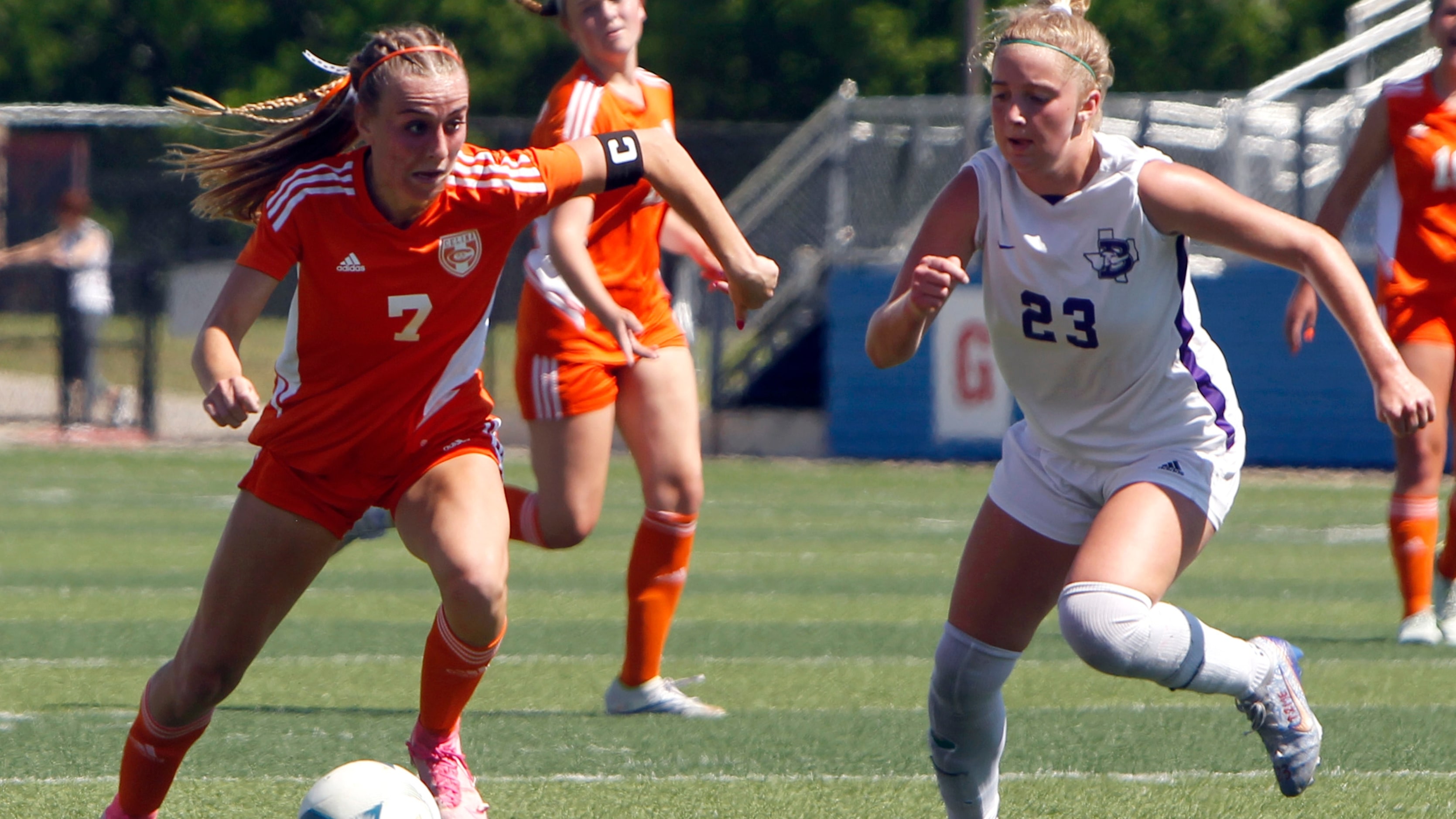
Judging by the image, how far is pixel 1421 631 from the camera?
7.00 m

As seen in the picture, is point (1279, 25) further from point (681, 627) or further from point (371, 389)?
point (371, 389)

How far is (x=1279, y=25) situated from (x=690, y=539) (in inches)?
1532

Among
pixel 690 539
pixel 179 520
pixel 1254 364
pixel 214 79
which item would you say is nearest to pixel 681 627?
pixel 690 539

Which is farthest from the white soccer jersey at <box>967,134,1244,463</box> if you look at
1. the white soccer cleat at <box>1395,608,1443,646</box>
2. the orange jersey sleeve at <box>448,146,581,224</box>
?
the white soccer cleat at <box>1395,608,1443,646</box>

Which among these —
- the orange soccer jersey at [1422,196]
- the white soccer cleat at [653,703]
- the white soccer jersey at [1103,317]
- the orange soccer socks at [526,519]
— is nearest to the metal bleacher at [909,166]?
the orange soccer jersey at [1422,196]

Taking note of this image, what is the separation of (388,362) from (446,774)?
3.00ft

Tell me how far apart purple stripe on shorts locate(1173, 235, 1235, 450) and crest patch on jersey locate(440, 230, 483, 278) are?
1.50 meters

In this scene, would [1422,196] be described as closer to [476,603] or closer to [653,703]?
[653,703]

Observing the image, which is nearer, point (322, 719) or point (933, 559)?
point (322, 719)

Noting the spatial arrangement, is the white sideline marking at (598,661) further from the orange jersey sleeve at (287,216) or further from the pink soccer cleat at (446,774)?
the orange jersey sleeve at (287,216)

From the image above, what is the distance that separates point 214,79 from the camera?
4166cm

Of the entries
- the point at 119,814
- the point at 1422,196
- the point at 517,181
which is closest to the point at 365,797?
the point at 119,814

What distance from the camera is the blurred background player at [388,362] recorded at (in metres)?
4.09

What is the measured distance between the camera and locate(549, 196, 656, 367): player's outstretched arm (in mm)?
5254
